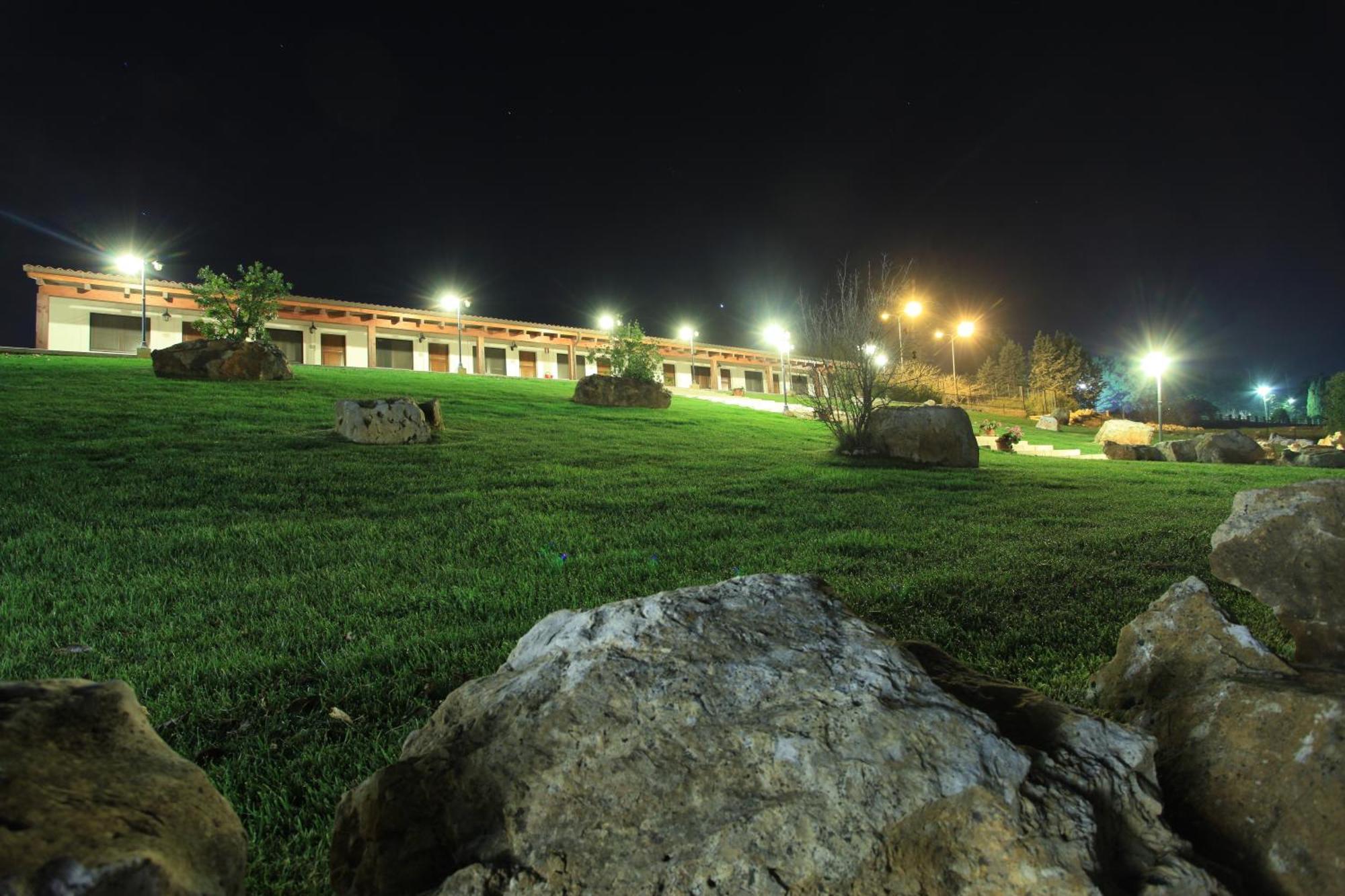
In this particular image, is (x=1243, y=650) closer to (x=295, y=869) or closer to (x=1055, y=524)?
(x=295, y=869)

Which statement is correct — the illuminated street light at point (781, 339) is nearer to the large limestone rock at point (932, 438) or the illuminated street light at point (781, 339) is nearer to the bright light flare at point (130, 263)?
the large limestone rock at point (932, 438)

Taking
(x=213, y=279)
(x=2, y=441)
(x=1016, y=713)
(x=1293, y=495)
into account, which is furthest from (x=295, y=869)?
(x=213, y=279)

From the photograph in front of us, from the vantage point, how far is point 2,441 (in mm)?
9078

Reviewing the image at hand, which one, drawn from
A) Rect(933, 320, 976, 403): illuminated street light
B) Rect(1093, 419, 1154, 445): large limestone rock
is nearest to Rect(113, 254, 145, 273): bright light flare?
Rect(1093, 419, 1154, 445): large limestone rock

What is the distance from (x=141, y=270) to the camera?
32.3 m

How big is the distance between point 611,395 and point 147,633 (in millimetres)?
19830

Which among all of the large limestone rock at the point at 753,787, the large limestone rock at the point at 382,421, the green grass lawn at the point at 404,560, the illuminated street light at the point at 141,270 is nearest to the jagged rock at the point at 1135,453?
the green grass lawn at the point at 404,560

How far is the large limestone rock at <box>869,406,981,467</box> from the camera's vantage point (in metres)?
12.8

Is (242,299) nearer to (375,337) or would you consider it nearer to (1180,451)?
(375,337)

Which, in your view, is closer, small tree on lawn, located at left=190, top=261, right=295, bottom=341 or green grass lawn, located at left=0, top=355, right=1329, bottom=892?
green grass lawn, located at left=0, top=355, right=1329, bottom=892

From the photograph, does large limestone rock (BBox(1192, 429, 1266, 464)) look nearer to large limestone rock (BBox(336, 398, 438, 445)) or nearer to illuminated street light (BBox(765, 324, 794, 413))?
illuminated street light (BBox(765, 324, 794, 413))

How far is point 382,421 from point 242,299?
15171 mm

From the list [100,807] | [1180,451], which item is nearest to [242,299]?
[100,807]

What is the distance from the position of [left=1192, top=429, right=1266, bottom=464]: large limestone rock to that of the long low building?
42.2 ft
